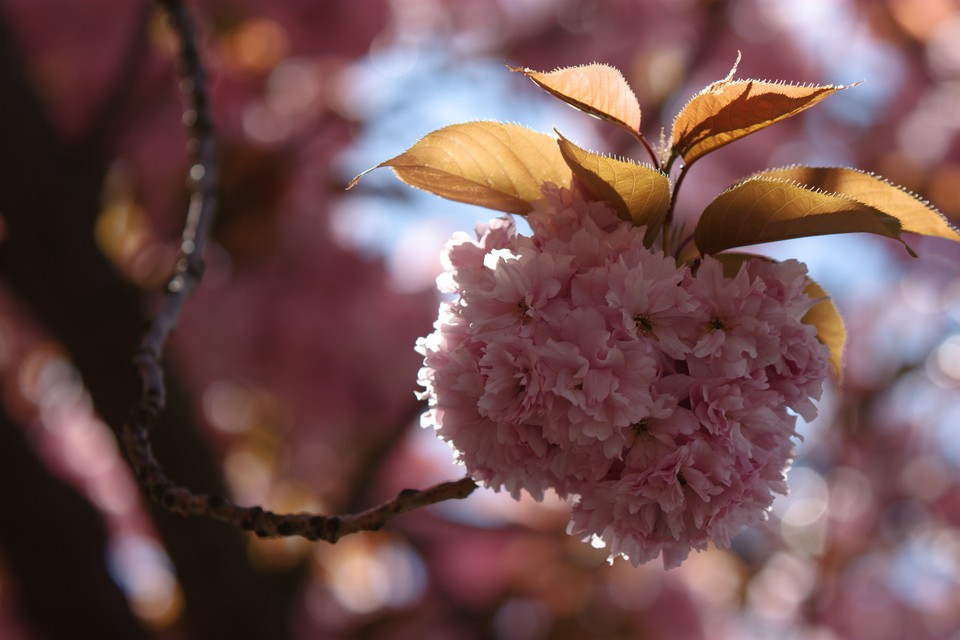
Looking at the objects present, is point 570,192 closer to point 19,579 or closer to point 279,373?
point 19,579

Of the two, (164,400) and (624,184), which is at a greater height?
(624,184)

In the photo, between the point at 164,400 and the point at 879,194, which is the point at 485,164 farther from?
the point at 164,400

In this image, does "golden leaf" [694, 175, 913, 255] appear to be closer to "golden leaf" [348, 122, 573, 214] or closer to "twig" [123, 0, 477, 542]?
"golden leaf" [348, 122, 573, 214]

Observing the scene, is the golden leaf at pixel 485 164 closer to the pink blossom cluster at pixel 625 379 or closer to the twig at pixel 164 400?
the pink blossom cluster at pixel 625 379

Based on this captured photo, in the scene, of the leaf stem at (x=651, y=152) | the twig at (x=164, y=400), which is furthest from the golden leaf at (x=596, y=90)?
the twig at (x=164, y=400)

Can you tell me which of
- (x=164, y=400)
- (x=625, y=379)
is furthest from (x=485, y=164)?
(x=164, y=400)

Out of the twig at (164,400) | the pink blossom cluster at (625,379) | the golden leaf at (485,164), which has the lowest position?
the twig at (164,400)

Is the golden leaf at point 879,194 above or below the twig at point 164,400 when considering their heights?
above
